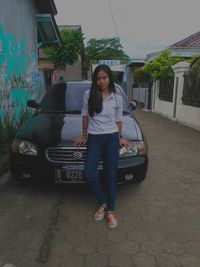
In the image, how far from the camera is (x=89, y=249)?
2.54 m

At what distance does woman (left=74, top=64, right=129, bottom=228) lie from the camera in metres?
2.77

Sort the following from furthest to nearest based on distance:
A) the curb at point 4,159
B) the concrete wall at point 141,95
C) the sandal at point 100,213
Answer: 1. the concrete wall at point 141,95
2. the curb at point 4,159
3. the sandal at point 100,213

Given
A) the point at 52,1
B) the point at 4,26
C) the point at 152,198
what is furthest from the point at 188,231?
the point at 52,1

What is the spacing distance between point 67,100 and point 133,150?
1752mm

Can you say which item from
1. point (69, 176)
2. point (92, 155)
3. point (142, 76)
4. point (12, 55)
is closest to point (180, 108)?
point (142, 76)

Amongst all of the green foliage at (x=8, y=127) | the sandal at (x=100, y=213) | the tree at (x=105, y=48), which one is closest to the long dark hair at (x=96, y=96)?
the sandal at (x=100, y=213)

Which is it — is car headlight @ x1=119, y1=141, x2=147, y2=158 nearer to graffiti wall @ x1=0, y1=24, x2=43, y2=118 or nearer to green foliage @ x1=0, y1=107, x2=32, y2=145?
green foliage @ x1=0, y1=107, x2=32, y2=145

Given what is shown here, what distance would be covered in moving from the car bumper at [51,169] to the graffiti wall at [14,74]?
9.72 ft

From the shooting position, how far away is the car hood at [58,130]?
3353 millimetres

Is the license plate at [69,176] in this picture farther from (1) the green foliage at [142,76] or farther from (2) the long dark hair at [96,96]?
(1) the green foliage at [142,76]

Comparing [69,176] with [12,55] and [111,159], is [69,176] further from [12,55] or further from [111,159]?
[12,55]

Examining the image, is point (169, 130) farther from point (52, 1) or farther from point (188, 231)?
point (188, 231)

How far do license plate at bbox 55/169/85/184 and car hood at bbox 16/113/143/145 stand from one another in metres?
0.35

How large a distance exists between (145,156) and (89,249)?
1.40 metres
